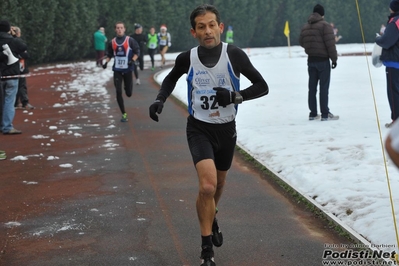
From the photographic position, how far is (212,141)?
568 cm

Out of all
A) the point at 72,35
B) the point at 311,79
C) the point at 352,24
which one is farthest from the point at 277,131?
the point at 352,24

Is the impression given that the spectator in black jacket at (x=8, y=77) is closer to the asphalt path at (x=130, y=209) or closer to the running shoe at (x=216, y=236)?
the asphalt path at (x=130, y=209)

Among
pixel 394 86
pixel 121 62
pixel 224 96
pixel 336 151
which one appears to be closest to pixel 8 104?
pixel 121 62

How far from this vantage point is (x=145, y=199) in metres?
8.00

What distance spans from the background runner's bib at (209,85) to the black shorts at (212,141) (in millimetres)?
55

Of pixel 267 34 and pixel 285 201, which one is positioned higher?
pixel 285 201

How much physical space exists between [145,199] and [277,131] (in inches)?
183

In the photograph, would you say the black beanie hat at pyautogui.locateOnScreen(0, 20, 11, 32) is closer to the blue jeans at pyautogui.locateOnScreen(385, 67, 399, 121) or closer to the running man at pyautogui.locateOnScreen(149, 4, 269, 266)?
the blue jeans at pyautogui.locateOnScreen(385, 67, 399, 121)

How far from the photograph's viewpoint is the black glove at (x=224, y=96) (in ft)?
17.6

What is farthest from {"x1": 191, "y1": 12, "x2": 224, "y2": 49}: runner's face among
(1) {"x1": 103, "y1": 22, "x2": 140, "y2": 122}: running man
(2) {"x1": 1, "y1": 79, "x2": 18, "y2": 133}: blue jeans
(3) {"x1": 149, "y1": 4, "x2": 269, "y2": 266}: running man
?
(1) {"x1": 103, "y1": 22, "x2": 140, "y2": 122}: running man

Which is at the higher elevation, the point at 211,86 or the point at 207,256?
the point at 211,86

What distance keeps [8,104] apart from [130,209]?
6.64 m

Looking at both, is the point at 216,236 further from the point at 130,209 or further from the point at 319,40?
the point at 319,40

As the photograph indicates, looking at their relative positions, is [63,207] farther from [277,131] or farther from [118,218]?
[277,131]
